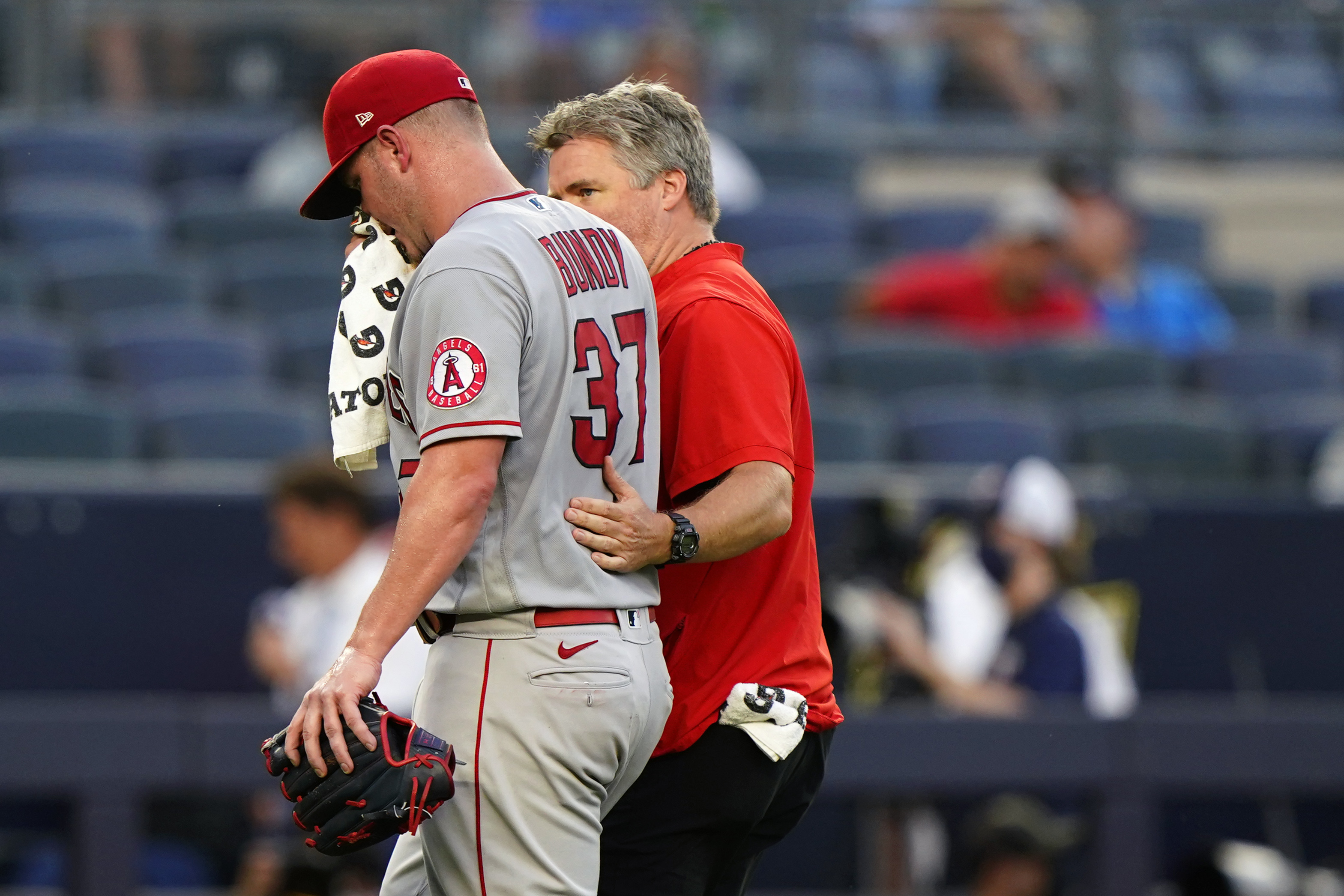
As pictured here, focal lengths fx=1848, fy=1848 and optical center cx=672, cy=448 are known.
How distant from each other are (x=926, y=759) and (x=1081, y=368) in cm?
285

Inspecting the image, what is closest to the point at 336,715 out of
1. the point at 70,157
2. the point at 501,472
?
the point at 501,472

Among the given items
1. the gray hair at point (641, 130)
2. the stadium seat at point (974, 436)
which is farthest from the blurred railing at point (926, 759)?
the gray hair at point (641, 130)

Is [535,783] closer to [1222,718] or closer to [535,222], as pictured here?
[535,222]

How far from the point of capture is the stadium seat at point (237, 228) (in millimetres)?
8742

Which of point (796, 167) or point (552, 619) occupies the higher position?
point (796, 167)

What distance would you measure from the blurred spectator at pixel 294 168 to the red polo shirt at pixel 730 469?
622cm

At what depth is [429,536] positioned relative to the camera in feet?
8.14

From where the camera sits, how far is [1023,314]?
8.27 metres

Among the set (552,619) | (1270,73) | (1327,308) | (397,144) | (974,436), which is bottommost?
(974,436)

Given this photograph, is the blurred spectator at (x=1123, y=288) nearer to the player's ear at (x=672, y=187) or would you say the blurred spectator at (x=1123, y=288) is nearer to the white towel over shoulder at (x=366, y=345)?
the player's ear at (x=672, y=187)

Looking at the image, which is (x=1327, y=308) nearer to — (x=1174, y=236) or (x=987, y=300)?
(x=1174, y=236)

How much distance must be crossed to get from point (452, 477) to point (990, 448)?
4956 millimetres

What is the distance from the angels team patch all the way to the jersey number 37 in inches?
7.7

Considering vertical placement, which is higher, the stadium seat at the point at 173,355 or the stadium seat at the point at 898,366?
the stadium seat at the point at 173,355
